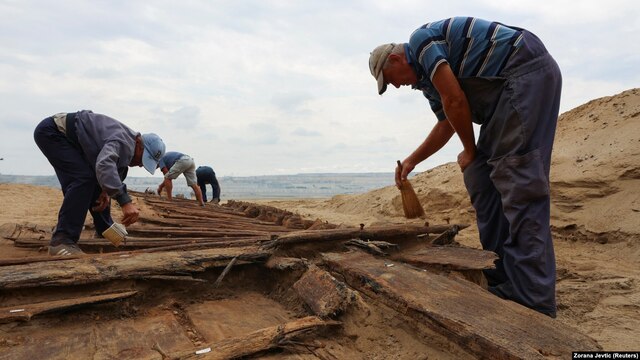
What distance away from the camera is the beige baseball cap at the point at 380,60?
2.45 meters

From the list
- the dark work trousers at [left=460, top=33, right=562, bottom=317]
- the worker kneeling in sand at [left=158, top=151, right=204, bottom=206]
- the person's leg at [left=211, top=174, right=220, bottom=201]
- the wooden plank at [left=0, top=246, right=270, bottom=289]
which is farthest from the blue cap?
the person's leg at [left=211, top=174, right=220, bottom=201]

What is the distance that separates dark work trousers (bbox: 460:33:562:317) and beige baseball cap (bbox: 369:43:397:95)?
477 millimetres

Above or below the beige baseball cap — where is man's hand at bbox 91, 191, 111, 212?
below

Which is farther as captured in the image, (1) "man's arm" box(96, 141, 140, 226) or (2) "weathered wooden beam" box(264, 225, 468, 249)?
(1) "man's arm" box(96, 141, 140, 226)

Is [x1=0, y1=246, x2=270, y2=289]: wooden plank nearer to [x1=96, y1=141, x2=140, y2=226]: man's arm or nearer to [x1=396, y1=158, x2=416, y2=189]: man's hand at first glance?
[x1=96, y1=141, x2=140, y2=226]: man's arm

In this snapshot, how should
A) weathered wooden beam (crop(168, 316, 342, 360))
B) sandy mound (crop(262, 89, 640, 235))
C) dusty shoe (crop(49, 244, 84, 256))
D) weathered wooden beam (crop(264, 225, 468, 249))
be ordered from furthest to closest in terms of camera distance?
sandy mound (crop(262, 89, 640, 235)), dusty shoe (crop(49, 244, 84, 256)), weathered wooden beam (crop(264, 225, 468, 249)), weathered wooden beam (crop(168, 316, 342, 360))

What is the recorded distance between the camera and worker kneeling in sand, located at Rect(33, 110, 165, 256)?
298 cm

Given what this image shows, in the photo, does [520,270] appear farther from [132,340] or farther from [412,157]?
[132,340]

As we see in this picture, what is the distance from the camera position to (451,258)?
231 centimetres

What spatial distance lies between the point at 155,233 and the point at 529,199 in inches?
128

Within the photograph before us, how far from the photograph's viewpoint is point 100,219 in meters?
Result: 3.61

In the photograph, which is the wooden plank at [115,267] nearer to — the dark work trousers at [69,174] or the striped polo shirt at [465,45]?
the dark work trousers at [69,174]

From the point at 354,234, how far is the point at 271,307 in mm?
877

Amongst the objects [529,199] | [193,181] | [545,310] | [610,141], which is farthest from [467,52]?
[193,181]
